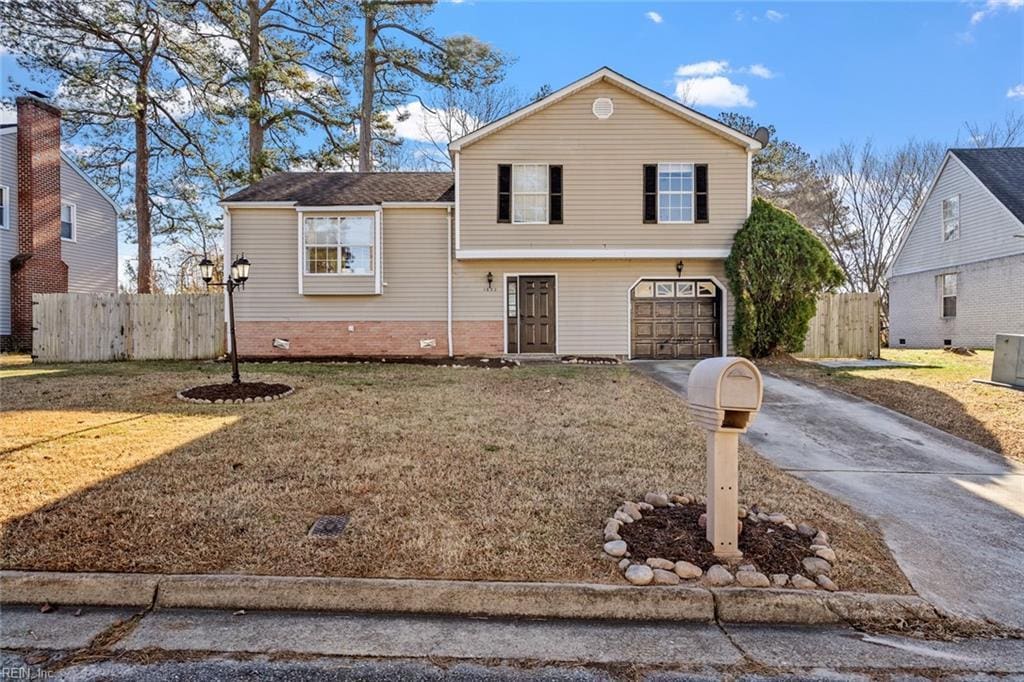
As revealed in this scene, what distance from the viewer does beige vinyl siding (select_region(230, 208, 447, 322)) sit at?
497 inches

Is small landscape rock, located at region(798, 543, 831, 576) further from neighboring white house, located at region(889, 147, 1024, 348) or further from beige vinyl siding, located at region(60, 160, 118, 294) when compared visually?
beige vinyl siding, located at region(60, 160, 118, 294)

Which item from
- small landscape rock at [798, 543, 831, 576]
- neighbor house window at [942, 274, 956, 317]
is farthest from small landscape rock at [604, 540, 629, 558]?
neighbor house window at [942, 274, 956, 317]

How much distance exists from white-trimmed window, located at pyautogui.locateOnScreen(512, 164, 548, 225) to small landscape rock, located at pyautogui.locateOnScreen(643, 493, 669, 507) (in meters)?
9.52

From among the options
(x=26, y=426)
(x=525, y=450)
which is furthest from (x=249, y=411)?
(x=525, y=450)

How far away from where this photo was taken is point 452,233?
500 inches

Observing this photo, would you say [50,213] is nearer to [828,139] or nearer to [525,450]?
[525,450]

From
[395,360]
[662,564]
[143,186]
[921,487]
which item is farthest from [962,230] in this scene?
[143,186]

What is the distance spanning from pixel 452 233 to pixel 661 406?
742 centimetres

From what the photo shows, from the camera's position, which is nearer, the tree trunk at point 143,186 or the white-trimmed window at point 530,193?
the white-trimmed window at point 530,193

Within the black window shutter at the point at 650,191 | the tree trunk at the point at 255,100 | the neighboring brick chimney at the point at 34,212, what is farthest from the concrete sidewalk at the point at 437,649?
the neighboring brick chimney at the point at 34,212

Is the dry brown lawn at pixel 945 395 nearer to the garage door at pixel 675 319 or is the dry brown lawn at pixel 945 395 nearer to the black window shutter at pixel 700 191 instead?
the garage door at pixel 675 319

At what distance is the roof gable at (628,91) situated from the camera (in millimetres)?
12156

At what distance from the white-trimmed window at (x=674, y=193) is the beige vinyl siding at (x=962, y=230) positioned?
10502 millimetres

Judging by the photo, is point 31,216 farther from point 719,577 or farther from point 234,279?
point 719,577
